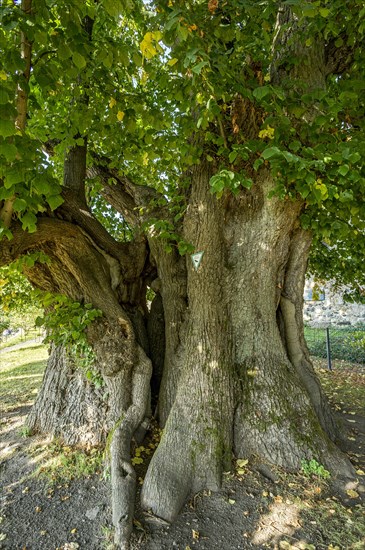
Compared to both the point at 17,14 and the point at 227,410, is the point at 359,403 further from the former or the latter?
the point at 17,14

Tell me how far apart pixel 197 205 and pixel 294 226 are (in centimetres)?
115

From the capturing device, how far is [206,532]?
243 centimetres

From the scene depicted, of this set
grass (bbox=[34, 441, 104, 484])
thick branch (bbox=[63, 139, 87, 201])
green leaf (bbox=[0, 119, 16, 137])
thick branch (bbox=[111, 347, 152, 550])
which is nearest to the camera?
green leaf (bbox=[0, 119, 16, 137])

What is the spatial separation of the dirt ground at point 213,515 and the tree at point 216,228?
162 millimetres

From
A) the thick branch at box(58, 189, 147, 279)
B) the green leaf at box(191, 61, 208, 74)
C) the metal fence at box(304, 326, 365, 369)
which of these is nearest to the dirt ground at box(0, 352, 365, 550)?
the thick branch at box(58, 189, 147, 279)

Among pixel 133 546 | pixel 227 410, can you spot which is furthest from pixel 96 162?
pixel 133 546

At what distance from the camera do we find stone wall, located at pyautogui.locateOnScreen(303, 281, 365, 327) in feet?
40.3

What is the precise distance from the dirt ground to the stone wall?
10275 millimetres

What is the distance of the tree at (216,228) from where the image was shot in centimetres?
269

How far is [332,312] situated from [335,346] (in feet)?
11.3

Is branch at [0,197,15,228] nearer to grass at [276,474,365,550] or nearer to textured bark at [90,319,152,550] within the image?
textured bark at [90,319,152,550]

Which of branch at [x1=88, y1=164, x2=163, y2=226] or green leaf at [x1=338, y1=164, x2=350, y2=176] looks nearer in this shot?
green leaf at [x1=338, y1=164, x2=350, y2=176]

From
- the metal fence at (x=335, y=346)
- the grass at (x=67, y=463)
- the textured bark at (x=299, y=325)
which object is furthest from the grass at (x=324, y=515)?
the metal fence at (x=335, y=346)

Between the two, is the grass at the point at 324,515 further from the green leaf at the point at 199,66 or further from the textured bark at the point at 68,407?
the green leaf at the point at 199,66
